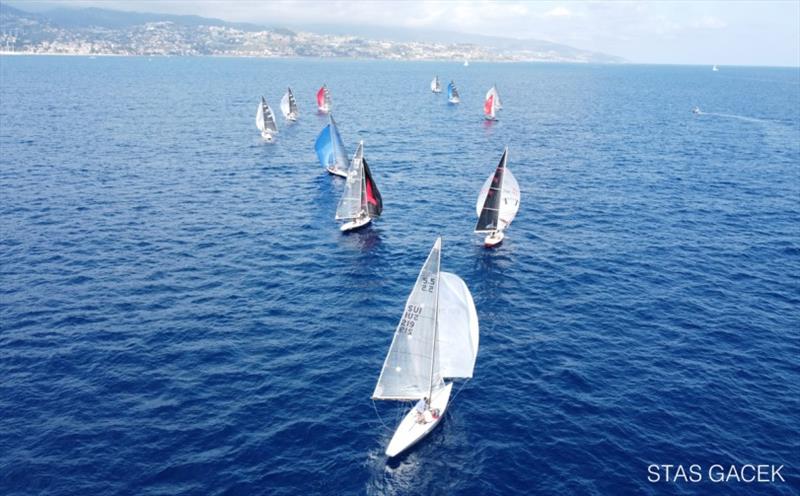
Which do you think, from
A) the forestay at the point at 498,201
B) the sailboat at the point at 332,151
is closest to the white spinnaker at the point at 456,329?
the forestay at the point at 498,201

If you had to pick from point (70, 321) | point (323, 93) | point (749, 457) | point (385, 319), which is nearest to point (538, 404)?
point (749, 457)

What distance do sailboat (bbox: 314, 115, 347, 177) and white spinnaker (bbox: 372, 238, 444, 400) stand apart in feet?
211

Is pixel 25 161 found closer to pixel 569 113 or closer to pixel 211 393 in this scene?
pixel 211 393

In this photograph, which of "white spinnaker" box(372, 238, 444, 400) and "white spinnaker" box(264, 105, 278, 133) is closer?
"white spinnaker" box(372, 238, 444, 400)

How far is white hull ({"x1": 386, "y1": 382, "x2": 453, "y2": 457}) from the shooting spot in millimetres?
36281

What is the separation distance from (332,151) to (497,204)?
40372mm

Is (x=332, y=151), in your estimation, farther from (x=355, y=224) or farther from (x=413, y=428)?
(x=413, y=428)

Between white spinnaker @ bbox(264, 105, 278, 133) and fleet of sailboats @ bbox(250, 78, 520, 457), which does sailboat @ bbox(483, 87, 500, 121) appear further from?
fleet of sailboats @ bbox(250, 78, 520, 457)

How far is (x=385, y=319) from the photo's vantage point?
54.6m

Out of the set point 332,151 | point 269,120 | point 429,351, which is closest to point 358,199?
point 332,151

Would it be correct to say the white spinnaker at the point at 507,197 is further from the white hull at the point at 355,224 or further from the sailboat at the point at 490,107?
the sailboat at the point at 490,107

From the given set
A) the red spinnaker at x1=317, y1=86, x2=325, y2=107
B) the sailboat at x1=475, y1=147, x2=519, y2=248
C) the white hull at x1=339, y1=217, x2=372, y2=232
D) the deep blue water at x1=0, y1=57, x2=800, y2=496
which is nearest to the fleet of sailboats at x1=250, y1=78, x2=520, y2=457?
the deep blue water at x1=0, y1=57, x2=800, y2=496

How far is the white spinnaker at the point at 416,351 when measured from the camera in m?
36.5

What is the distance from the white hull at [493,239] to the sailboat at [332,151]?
38.3 metres
